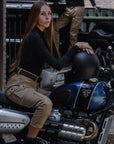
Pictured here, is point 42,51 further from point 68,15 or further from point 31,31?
point 68,15

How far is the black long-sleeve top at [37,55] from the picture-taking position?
11.8 ft

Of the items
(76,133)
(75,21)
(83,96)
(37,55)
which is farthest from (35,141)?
(75,21)

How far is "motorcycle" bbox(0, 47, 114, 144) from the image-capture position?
3.62 m

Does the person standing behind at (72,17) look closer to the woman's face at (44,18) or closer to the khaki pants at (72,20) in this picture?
the khaki pants at (72,20)

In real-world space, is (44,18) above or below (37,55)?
above

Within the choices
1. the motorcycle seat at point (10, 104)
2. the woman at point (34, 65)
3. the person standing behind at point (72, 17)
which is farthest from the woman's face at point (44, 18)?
the person standing behind at point (72, 17)

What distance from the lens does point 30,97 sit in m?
3.58

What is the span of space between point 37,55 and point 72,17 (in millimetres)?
3774

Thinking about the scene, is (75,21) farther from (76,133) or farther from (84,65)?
(76,133)

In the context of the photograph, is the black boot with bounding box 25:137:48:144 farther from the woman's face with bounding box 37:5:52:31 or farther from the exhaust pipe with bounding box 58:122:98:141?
the woman's face with bounding box 37:5:52:31

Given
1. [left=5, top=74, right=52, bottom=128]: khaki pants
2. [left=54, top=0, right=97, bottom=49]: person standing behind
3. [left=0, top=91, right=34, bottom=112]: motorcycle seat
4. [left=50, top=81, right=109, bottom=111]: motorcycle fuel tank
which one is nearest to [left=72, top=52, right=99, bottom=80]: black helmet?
[left=50, top=81, right=109, bottom=111]: motorcycle fuel tank

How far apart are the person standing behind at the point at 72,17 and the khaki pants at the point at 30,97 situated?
373cm

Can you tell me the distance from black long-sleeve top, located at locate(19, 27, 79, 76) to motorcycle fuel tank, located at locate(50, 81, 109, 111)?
24 centimetres

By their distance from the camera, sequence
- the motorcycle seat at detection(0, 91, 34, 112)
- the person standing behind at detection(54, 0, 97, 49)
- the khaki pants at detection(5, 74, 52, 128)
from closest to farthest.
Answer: the khaki pants at detection(5, 74, 52, 128)
the motorcycle seat at detection(0, 91, 34, 112)
the person standing behind at detection(54, 0, 97, 49)
